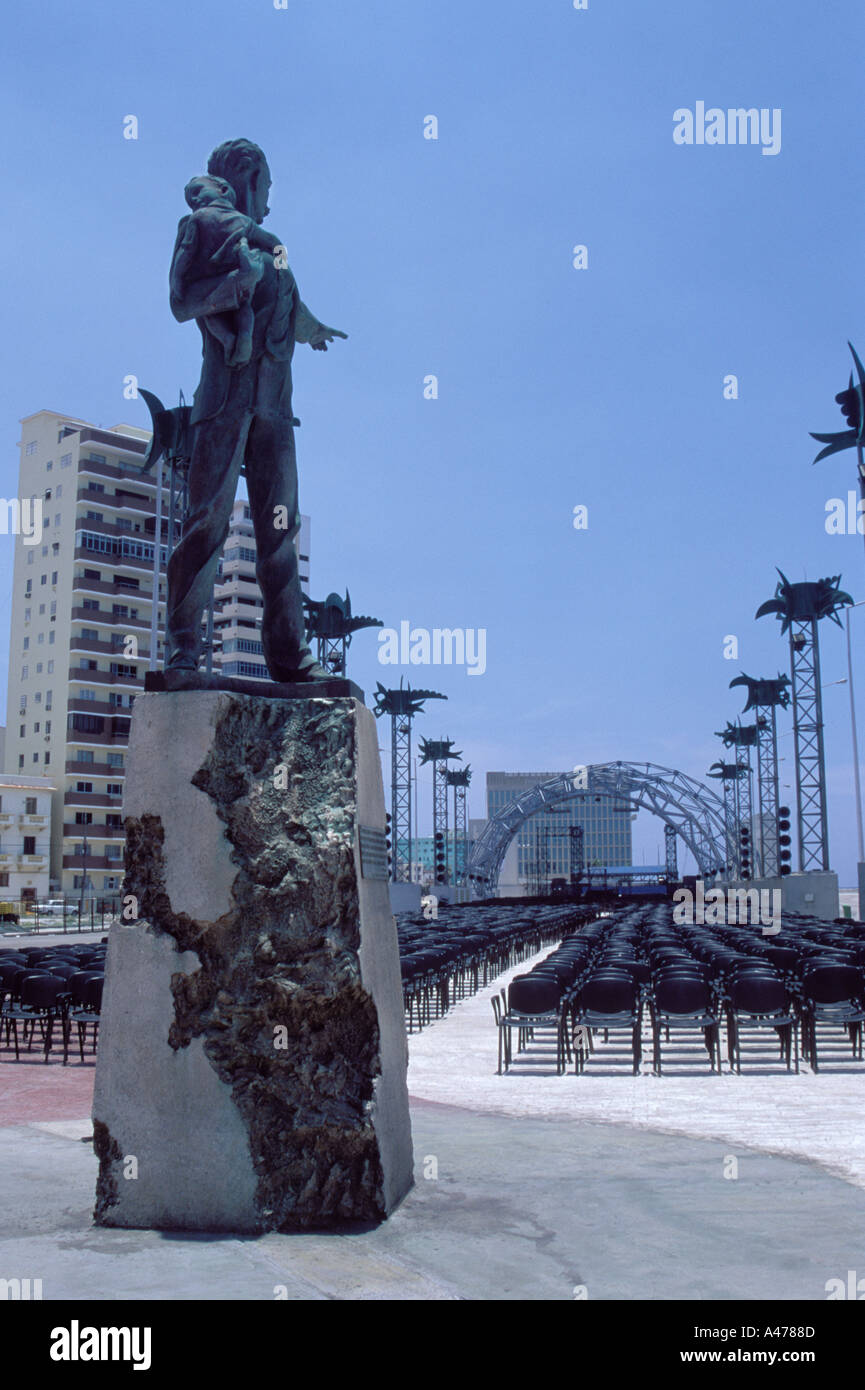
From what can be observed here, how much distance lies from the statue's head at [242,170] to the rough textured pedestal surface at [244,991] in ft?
8.97

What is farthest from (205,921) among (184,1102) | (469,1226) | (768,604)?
(768,604)

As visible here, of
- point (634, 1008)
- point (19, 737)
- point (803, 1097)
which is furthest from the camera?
point (19, 737)

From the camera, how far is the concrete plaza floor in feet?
13.3

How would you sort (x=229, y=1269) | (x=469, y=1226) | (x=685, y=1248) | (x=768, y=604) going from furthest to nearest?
(x=768, y=604)
(x=469, y=1226)
(x=685, y=1248)
(x=229, y=1269)

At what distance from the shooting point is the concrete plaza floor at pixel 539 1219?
4051mm

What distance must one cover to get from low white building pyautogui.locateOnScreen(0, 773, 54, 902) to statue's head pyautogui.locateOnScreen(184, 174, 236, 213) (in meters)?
65.2

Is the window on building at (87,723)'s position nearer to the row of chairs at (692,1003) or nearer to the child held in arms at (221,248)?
the row of chairs at (692,1003)

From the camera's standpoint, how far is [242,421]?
19.2ft

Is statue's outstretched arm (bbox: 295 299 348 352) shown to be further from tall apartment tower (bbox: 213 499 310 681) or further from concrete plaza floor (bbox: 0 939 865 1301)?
tall apartment tower (bbox: 213 499 310 681)

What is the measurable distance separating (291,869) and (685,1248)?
89.0 inches

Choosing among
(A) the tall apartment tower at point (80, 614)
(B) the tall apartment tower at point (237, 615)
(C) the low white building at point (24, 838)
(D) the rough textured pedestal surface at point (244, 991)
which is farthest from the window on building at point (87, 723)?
(D) the rough textured pedestal surface at point (244, 991)

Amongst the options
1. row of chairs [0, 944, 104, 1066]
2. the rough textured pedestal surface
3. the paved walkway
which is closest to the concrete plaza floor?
the paved walkway
